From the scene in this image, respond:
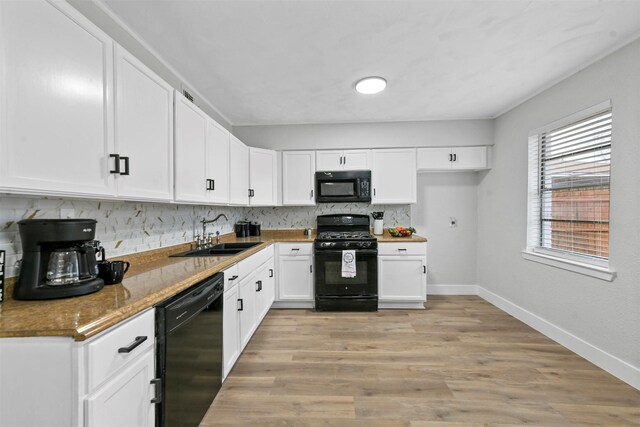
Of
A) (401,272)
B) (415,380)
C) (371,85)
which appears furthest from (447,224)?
(415,380)

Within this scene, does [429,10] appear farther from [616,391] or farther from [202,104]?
[616,391]

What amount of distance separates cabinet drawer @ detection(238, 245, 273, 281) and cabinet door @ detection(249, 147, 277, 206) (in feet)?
2.21

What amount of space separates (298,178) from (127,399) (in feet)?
10.4

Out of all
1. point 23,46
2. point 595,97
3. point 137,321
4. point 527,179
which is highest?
point 595,97

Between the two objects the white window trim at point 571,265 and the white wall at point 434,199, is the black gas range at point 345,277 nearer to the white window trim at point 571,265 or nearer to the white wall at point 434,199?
the white wall at point 434,199

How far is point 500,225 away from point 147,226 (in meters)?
3.89

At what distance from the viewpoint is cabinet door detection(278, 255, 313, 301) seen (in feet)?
11.8

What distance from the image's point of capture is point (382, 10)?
1.72 m

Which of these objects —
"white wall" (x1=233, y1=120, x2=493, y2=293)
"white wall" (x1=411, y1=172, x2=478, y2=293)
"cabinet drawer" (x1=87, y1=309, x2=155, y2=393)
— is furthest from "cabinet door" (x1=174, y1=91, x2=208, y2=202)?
"white wall" (x1=411, y1=172, x2=478, y2=293)

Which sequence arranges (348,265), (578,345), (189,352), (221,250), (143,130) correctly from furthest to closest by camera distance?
(348,265), (221,250), (578,345), (143,130), (189,352)

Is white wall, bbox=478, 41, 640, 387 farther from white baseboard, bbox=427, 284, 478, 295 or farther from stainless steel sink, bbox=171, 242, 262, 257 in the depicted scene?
stainless steel sink, bbox=171, 242, 262, 257

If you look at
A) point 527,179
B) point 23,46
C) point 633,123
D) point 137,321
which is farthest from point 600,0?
point 137,321

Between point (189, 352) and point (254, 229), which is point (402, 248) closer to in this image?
point (254, 229)

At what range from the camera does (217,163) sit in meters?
2.60
